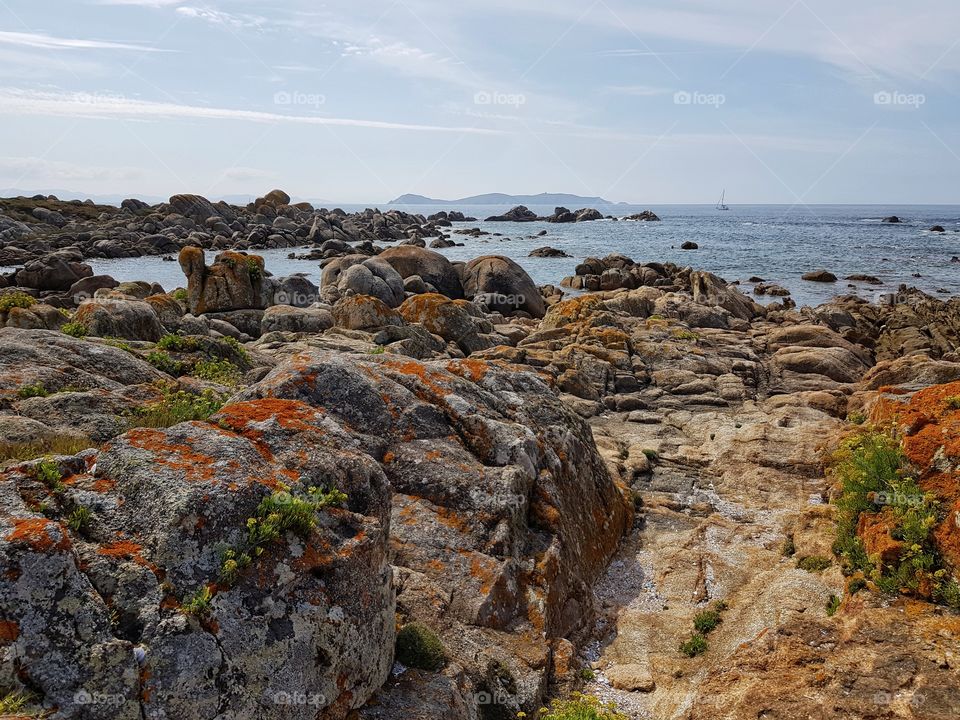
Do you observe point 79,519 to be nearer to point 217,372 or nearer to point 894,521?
point 217,372

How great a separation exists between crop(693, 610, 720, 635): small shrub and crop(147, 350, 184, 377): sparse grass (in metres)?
11.4

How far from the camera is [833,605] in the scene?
33.4 ft

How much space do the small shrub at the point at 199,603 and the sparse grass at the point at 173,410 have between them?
174 inches

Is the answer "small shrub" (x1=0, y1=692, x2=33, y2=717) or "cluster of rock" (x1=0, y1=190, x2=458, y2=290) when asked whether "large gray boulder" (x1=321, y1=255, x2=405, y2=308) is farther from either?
"small shrub" (x1=0, y1=692, x2=33, y2=717)

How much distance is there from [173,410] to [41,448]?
200 cm

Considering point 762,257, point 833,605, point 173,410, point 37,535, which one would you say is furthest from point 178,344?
point 762,257

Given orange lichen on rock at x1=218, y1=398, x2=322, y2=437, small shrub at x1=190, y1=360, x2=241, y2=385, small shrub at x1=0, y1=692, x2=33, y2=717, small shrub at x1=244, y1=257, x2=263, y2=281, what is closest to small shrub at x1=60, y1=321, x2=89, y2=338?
small shrub at x1=190, y1=360, x2=241, y2=385

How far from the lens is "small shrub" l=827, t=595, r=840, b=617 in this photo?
392 inches

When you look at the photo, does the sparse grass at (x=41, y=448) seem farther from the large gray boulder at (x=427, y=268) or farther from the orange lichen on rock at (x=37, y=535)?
the large gray boulder at (x=427, y=268)

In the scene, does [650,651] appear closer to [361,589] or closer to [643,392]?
[361,589]

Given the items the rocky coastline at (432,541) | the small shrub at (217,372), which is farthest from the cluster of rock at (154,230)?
the rocky coastline at (432,541)

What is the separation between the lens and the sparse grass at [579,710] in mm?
7156

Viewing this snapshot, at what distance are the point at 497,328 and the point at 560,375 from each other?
38.4ft

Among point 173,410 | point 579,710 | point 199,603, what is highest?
point 173,410
